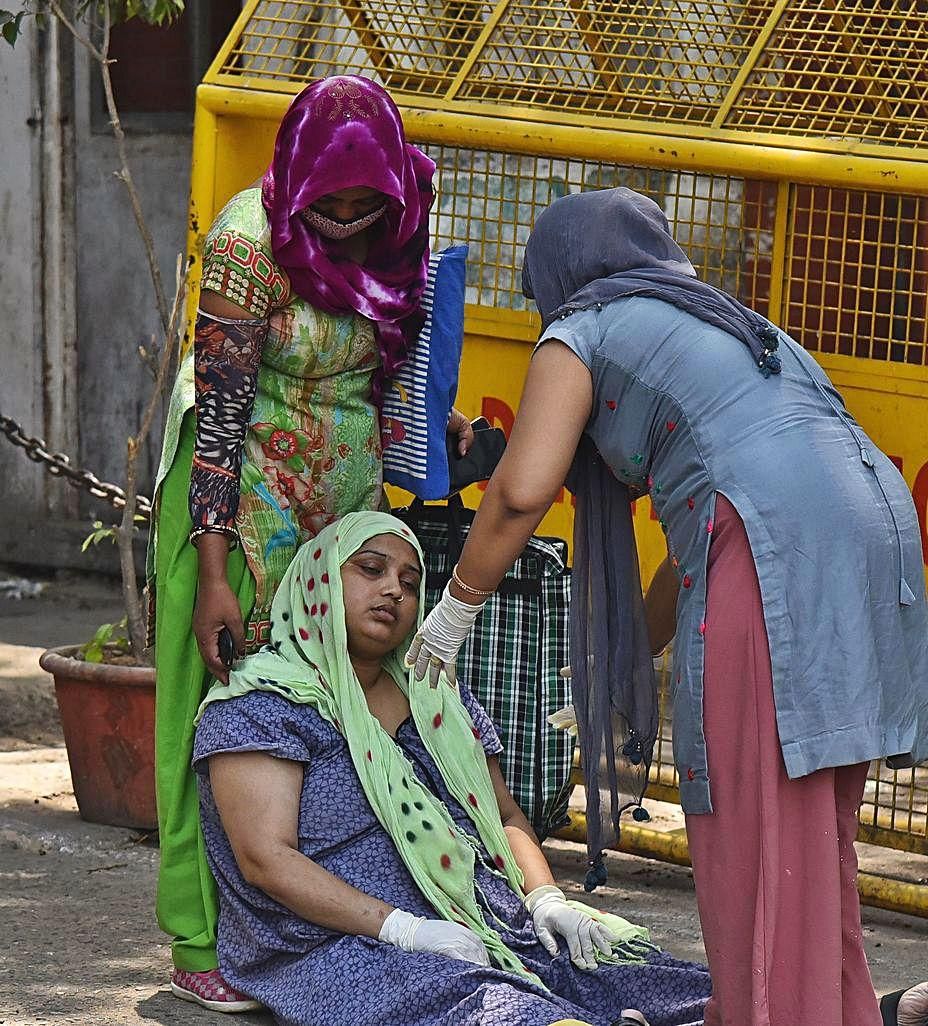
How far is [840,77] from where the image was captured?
3.69 m

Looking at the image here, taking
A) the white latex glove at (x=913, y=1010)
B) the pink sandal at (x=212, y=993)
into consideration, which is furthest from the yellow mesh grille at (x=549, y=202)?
the pink sandal at (x=212, y=993)

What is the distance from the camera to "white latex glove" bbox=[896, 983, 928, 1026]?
289cm

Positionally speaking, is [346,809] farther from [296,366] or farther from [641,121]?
[641,121]

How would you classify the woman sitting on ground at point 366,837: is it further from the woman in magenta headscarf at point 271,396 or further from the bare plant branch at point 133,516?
the bare plant branch at point 133,516

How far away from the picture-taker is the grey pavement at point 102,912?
318cm

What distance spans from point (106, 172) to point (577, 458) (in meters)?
4.79

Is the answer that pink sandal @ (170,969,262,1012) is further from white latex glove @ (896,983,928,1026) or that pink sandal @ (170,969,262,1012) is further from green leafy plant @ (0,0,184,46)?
green leafy plant @ (0,0,184,46)

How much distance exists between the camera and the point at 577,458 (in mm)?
2768

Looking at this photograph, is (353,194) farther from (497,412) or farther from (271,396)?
(497,412)

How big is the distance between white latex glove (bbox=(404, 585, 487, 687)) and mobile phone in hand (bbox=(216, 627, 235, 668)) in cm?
44

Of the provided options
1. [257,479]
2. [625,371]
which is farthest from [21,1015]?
[625,371]

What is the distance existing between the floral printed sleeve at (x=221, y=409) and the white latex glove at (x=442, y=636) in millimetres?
505

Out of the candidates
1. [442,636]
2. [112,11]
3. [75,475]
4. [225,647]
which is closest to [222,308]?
[225,647]

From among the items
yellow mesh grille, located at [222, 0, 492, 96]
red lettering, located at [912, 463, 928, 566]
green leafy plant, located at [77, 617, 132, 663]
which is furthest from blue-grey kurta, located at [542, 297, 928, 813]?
green leafy plant, located at [77, 617, 132, 663]
